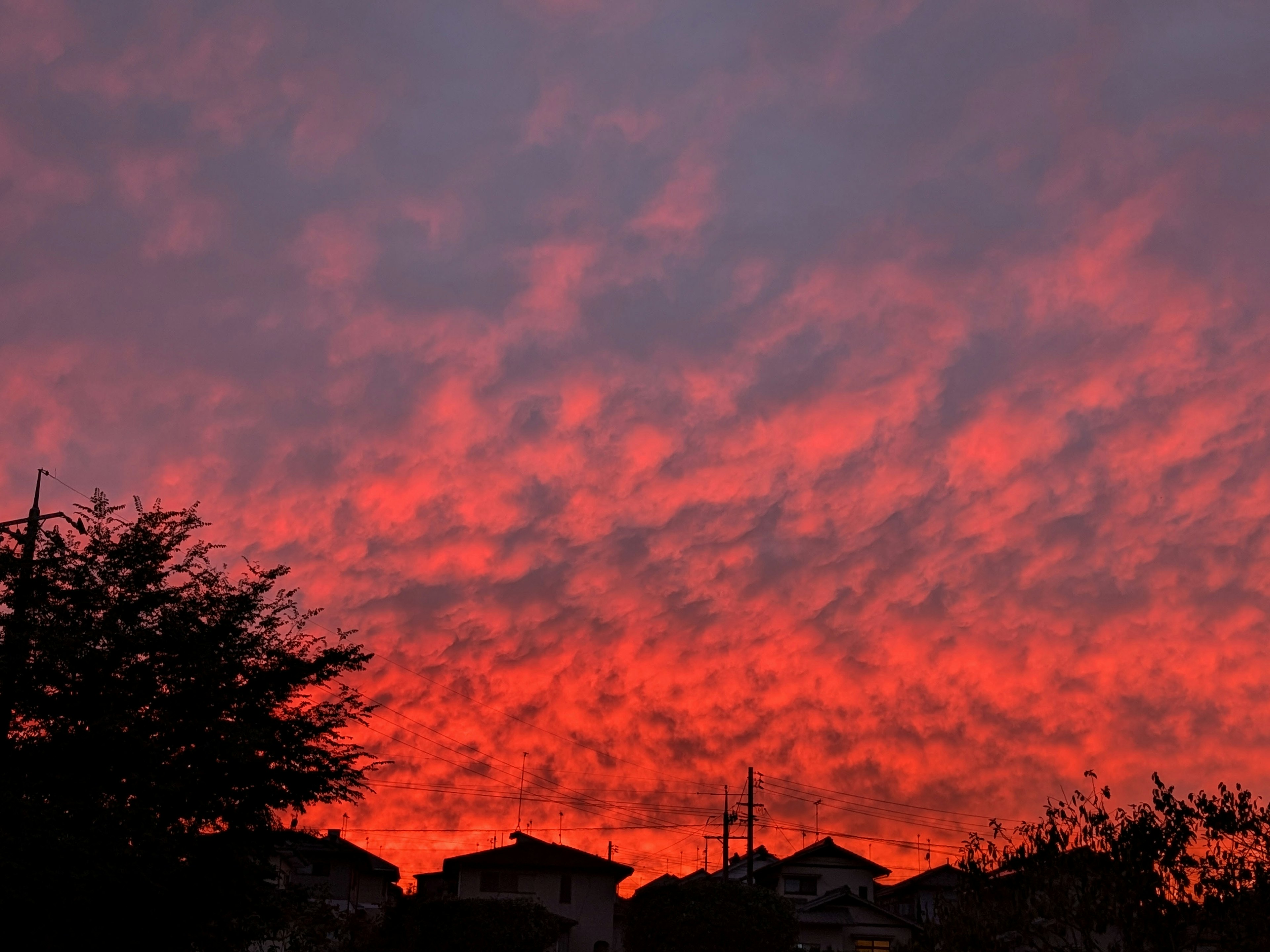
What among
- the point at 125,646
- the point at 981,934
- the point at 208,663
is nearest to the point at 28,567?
the point at 125,646

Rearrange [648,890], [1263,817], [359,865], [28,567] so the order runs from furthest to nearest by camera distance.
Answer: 1. [359,865]
2. [648,890]
3. [28,567]
4. [1263,817]

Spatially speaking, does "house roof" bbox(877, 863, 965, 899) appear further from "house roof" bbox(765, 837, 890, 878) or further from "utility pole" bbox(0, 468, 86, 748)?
"utility pole" bbox(0, 468, 86, 748)

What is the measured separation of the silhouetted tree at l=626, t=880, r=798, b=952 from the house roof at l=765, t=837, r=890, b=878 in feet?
122

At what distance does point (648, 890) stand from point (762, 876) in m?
40.2

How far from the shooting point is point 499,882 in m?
79.4

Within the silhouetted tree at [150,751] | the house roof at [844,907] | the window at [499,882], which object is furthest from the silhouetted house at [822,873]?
the silhouetted tree at [150,751]

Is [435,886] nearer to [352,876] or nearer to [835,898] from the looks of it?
[352,876]

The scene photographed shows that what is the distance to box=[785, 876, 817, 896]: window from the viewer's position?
89.7m

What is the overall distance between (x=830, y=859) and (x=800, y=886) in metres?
2.94

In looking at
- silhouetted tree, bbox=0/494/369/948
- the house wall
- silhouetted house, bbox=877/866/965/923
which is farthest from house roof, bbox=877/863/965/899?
silhouetted tree, bbox=0/494/369/948

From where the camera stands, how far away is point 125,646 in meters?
31.5

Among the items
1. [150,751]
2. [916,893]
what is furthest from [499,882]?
[150,751]

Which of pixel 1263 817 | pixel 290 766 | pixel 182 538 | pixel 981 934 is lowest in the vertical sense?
pixel 981 934

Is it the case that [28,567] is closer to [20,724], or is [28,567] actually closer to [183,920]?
[20,724]
